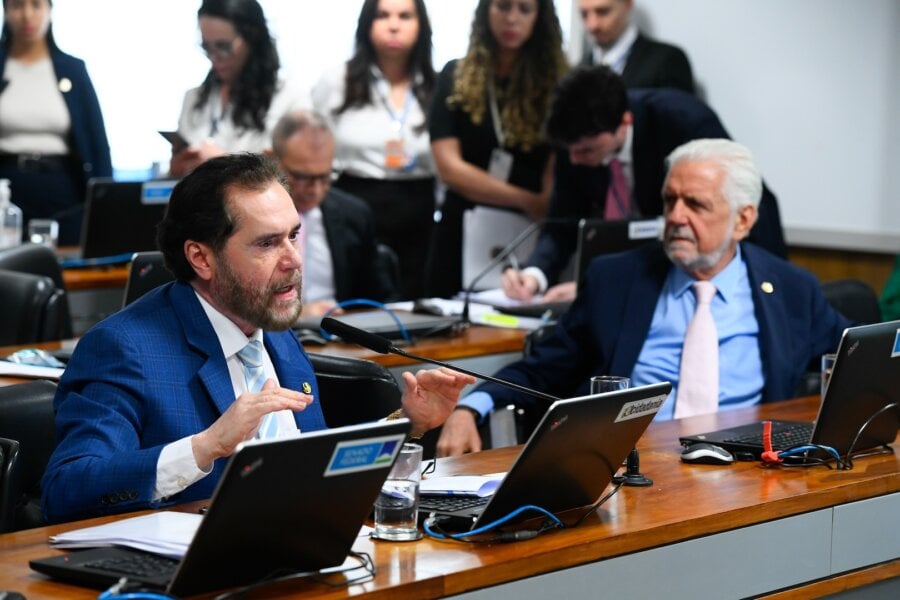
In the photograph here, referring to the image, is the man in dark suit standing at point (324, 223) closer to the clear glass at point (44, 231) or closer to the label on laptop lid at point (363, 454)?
the clear glass at point (44, 231)

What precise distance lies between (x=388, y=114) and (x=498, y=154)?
0.52m

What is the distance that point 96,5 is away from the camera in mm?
6824

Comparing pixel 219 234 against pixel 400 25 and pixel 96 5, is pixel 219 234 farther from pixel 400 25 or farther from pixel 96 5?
pixel 96 5

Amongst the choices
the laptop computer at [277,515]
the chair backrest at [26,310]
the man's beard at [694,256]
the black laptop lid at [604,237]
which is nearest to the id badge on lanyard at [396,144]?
the black laptop lid at [604,237]

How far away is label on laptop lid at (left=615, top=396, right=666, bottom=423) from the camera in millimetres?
2199

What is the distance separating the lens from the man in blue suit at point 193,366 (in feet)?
7.30

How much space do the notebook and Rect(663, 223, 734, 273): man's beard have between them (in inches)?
34.7

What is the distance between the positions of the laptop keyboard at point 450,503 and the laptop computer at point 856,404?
0.70 m

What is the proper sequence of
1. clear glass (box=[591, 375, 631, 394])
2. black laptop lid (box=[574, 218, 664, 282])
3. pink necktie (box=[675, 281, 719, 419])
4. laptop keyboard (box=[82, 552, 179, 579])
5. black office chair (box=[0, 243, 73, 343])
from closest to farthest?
laptop keyboard (box=[82, 552, 179, 579]) < clear glass (box=[591, 375, 631, 394]) < pink necktie (box=[675, 281, 719, 419]) < black office chair (box=[0, 243, 73, 343]) < black laptop lid (box=[574, 218, 664, 282])

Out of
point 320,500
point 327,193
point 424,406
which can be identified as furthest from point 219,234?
point 327,193

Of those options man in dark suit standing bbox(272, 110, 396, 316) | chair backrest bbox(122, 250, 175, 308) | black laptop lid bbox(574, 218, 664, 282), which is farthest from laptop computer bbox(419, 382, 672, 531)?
man in dark suit standing bbox(272, 110, 396, 316)

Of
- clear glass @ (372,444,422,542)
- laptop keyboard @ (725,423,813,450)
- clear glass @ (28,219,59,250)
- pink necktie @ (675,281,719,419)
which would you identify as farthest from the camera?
clear glass @ (28,219,59,250)

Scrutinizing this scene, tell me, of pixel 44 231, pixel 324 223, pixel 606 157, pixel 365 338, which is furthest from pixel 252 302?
pixel 44 231

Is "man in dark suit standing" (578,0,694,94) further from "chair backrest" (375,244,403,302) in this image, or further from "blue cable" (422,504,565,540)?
Result: "blue cable" (422,504,565,540)
